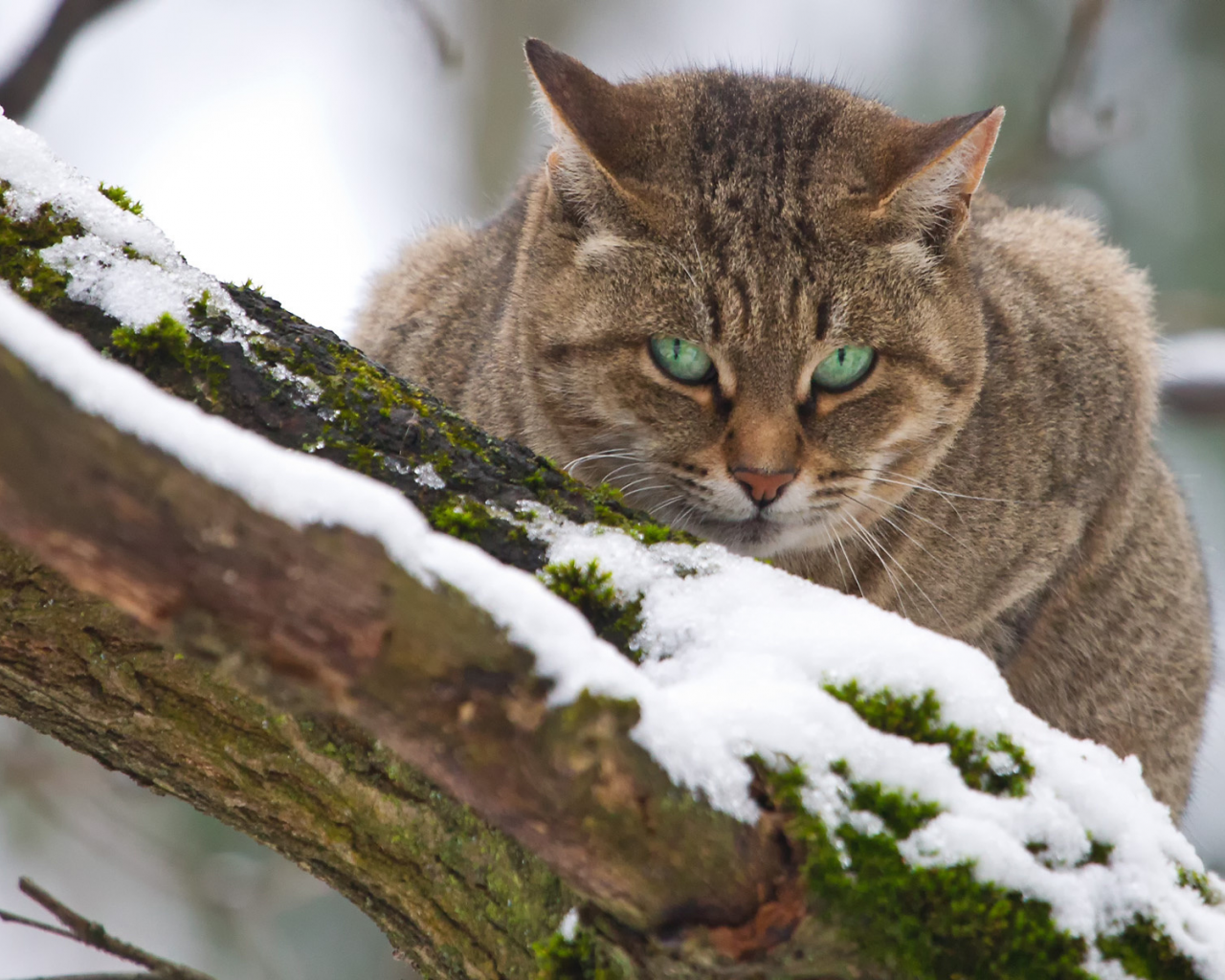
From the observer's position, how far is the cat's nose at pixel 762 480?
2.60m

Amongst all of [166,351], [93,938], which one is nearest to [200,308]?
[166,351]

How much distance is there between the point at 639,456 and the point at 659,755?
57.1 inches

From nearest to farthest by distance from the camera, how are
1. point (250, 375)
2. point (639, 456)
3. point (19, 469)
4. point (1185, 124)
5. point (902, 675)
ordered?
point (19, 469) < point (902, 675) < point (250, 375) < point (639, 456) < point (1185, 124)

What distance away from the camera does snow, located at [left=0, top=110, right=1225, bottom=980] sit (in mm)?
1240

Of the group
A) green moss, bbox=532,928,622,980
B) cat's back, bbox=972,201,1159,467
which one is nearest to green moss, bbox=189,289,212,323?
green moss, bbox=532,928,622,980

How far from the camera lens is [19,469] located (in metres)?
1.15

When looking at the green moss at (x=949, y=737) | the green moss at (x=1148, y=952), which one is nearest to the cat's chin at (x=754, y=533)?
the green moss at (x=949, y=737)

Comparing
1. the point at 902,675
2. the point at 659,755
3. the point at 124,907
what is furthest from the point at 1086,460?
the point at 124,907

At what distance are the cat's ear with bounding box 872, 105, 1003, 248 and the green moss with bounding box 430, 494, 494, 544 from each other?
1.41 meters

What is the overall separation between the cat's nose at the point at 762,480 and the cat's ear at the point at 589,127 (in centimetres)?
Answer: 70

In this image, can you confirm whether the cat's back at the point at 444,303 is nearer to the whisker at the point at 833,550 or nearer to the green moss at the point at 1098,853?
the whisker at the point at 833,550

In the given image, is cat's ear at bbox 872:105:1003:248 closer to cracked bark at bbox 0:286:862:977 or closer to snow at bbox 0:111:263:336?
cracked bark at bbox 0:286:862:977

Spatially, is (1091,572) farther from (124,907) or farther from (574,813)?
(124,907)

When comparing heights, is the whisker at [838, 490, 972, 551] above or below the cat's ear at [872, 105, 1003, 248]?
below
